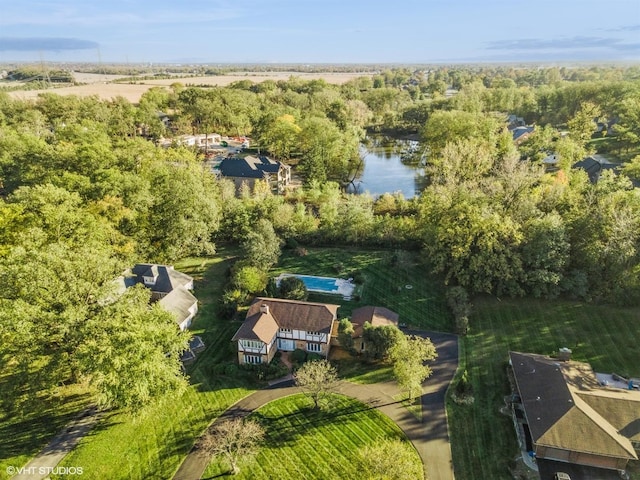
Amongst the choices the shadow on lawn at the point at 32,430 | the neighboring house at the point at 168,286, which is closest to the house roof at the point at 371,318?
the neighboring house at the point at 168,286

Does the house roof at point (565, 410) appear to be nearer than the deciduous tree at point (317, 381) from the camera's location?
Yes

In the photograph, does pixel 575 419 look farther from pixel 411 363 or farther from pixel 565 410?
pixel 411 363

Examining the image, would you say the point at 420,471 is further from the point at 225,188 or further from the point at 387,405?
the point at 225,188

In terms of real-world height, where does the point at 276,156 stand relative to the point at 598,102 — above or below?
below

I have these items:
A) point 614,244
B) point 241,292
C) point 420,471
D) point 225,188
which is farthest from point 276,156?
point 420,471

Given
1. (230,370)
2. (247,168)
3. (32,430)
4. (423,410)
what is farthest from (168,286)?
(247,168)

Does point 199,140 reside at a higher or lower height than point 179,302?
higher

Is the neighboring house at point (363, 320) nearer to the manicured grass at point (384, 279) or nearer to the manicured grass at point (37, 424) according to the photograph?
the manicured grass at point (384, 279)
